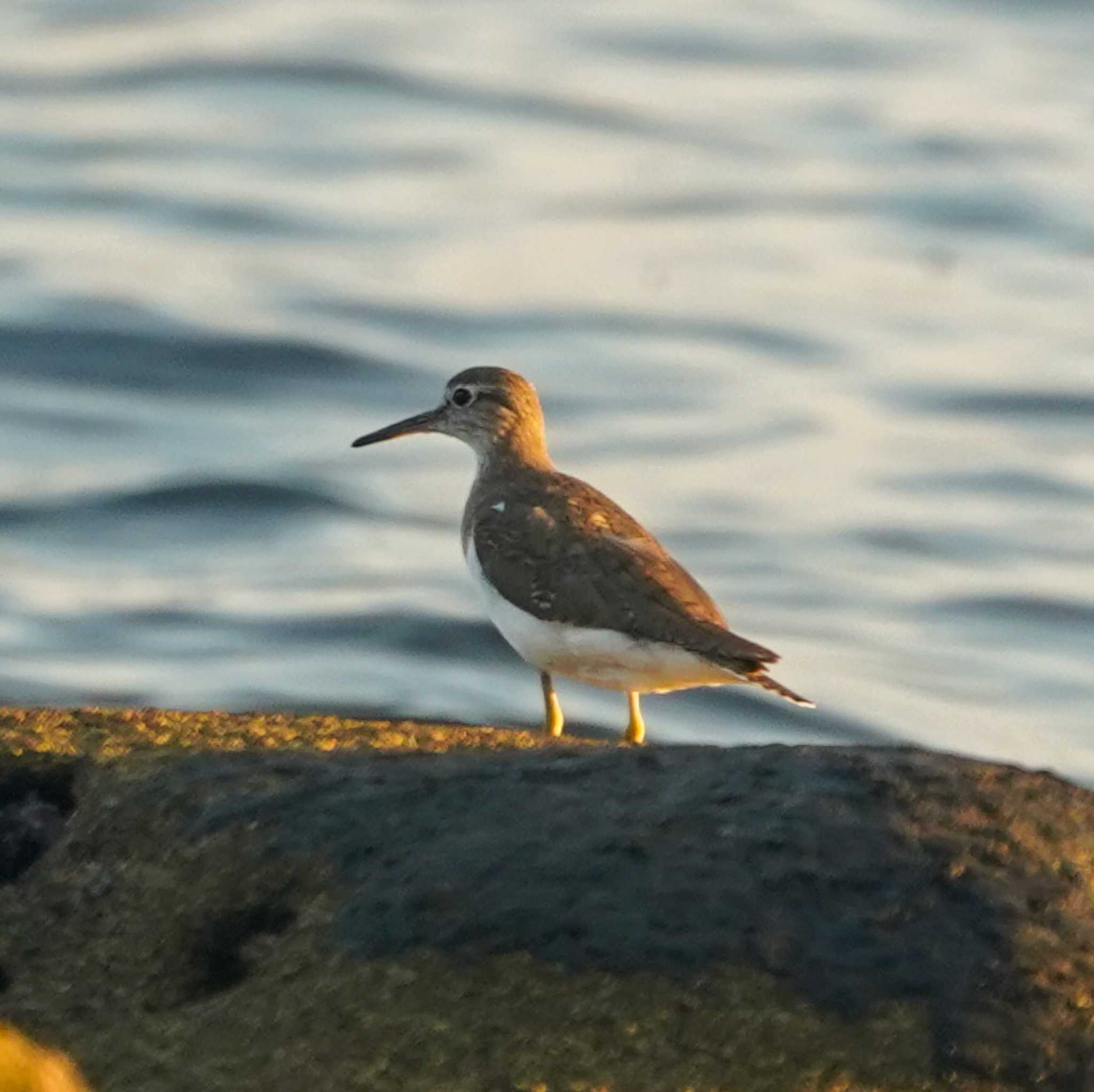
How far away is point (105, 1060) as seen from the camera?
14.3 ft

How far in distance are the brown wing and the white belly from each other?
0.10 feet

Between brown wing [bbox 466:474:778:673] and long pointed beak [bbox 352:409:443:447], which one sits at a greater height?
long pointed beak [bbox 352:409:443:447]

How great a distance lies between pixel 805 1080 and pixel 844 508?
1029cm

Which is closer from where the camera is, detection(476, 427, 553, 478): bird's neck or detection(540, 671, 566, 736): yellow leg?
detection(540, 671, 566, 736): yellow leg

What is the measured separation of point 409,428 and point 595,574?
2.30 m

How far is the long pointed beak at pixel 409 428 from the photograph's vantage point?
1025 centimetres

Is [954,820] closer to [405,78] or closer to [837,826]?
[837,826]

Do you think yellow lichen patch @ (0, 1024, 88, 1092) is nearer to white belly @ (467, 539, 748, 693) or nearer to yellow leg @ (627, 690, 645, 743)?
white belly @ (467, 539, 748, 693)

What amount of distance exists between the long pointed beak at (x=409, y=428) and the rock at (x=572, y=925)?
518cm

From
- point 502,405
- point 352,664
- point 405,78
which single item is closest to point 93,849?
point 502,405

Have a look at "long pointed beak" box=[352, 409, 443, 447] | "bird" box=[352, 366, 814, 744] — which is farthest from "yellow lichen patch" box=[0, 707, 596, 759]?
"long pointed beak" box=[352, 409, 443, 447]

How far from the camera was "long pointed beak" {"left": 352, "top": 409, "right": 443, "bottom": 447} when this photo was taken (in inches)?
404

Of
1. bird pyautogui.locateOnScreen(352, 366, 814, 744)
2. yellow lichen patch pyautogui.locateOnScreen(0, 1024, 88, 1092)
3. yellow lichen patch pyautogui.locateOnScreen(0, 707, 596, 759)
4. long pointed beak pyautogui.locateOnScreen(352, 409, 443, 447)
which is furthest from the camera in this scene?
long pointed beak pyautogui.locateOnScreen(352, 409, 443, 447)

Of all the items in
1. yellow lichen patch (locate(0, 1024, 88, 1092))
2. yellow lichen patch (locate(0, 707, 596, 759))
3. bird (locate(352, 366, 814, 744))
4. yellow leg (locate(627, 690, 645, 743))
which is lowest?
yellow leg (locate(627, 690, 645, 743))
